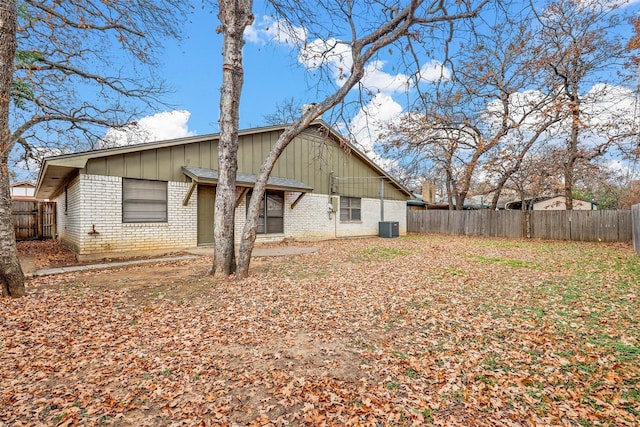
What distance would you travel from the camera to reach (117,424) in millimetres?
2143

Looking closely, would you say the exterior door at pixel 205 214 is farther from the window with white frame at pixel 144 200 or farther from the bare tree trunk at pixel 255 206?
the bare tree trunk at pixel 255 206

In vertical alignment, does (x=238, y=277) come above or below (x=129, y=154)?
below

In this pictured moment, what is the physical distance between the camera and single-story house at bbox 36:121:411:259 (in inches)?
328

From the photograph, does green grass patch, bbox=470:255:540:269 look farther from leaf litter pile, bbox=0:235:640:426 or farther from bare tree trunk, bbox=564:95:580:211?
bare tree trunk, bbox=564:95:580:211

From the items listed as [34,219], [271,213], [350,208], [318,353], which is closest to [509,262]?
[318,353]

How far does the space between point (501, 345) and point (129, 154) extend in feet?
32.4

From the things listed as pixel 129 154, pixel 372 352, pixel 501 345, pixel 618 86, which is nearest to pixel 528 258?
pixel 501 345

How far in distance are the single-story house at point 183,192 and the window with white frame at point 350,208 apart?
0.07m

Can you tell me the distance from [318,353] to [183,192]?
8.43m

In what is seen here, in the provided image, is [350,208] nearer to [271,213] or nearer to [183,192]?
[271,213]

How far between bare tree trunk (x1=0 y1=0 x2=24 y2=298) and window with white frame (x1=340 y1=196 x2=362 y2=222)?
39.8 ft

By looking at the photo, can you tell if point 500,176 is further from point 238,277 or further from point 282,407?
point 282,407

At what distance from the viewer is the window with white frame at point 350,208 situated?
15.4 metres

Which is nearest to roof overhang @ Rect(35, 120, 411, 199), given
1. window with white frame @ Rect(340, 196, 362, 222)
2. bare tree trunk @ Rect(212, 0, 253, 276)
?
bare tree trunk @ Rect(212, 0, 253, 276)
